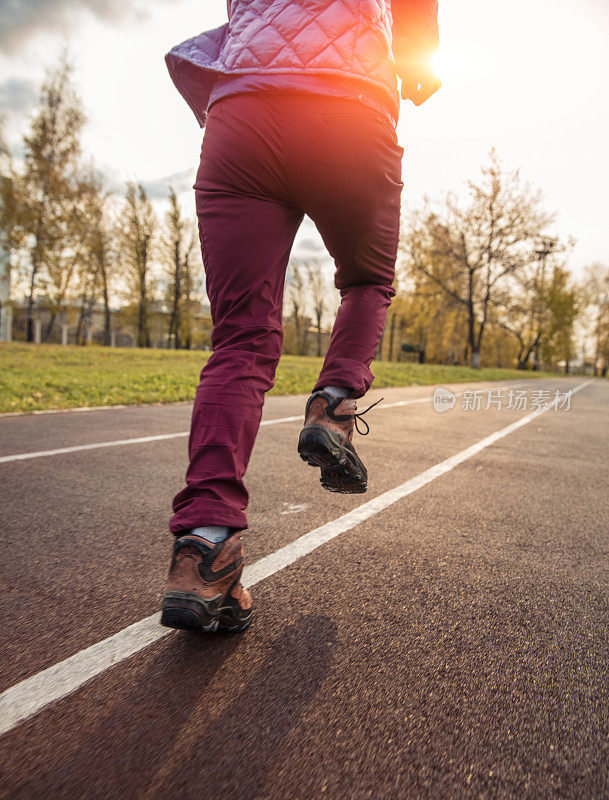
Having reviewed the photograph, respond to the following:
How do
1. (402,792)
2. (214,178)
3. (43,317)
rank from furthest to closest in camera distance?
(43,317) → (214,178) → (402,792)

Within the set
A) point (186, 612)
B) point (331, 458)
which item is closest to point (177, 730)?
point (186, 612)

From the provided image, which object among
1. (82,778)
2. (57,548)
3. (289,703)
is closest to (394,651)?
(289,703)

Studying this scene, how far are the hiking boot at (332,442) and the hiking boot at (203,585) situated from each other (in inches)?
14.8

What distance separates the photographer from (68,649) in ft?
4.58

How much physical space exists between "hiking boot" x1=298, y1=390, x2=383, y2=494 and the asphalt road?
1.10 ft

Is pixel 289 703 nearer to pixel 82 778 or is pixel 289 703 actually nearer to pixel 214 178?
pixel 82 778

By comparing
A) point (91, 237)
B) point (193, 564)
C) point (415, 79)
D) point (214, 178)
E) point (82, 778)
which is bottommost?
point (82, 778)

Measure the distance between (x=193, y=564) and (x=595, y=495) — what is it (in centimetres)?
271

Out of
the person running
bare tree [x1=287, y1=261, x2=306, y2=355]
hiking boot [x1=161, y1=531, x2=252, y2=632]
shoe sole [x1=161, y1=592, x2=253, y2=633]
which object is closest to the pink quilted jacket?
the person running

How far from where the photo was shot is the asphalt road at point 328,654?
1.03m

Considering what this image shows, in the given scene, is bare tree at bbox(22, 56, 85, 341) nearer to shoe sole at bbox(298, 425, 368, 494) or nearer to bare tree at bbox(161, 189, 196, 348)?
bare tree at bbox(161, 189, 196, 348)

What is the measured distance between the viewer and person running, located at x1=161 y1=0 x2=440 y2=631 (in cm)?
150

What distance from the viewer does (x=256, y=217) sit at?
166cm

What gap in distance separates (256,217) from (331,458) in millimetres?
743
